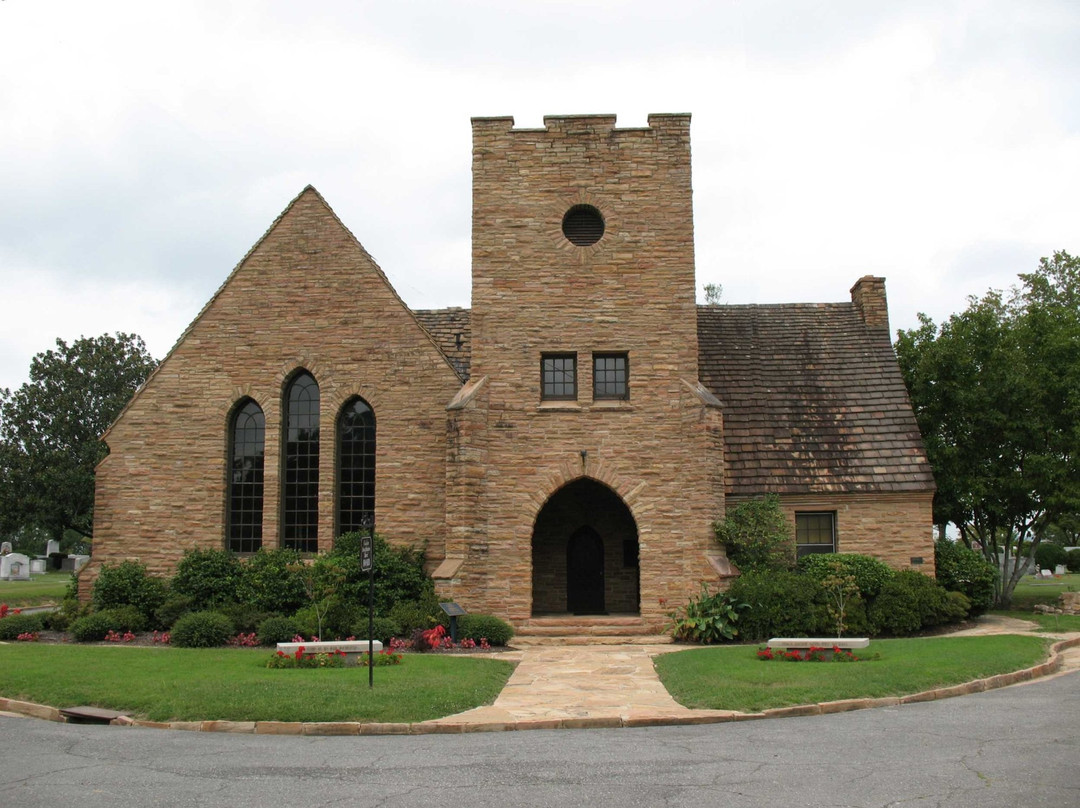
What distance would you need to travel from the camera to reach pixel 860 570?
20.5 m

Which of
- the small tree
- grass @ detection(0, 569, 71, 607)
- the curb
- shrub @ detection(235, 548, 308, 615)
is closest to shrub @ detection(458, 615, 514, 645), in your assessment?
shrub @ detection(235, 548, 308, 615)

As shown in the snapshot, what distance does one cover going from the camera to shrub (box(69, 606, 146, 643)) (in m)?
19.6

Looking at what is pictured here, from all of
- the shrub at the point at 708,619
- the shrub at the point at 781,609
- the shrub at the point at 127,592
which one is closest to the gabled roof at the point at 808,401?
the shrub at the point at 781,609

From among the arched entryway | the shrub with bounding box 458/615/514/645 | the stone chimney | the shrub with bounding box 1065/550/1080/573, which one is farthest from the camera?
the shrub with bounding box 1065/550/1080/573

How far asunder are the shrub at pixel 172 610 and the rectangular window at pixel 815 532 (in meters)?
14.3

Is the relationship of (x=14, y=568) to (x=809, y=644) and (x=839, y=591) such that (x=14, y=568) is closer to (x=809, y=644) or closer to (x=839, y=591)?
(x=839, y=591)

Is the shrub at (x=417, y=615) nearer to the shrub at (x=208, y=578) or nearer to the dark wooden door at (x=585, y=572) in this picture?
the shrub at (x=208, y=578)

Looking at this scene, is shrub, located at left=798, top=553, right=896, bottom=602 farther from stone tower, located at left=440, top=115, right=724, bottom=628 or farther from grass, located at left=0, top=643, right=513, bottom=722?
grass, located at left=0, top=643, right=513, bottom=722

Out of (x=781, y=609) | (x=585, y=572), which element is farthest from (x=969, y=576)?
(x=585, y=572)

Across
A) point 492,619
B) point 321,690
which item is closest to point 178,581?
point 492,619

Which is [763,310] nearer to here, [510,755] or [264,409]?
[264,409]

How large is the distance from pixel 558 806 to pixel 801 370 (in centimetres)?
1923

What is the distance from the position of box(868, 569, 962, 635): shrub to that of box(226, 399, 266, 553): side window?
14.5 metres

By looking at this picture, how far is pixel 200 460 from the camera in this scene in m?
22.8
